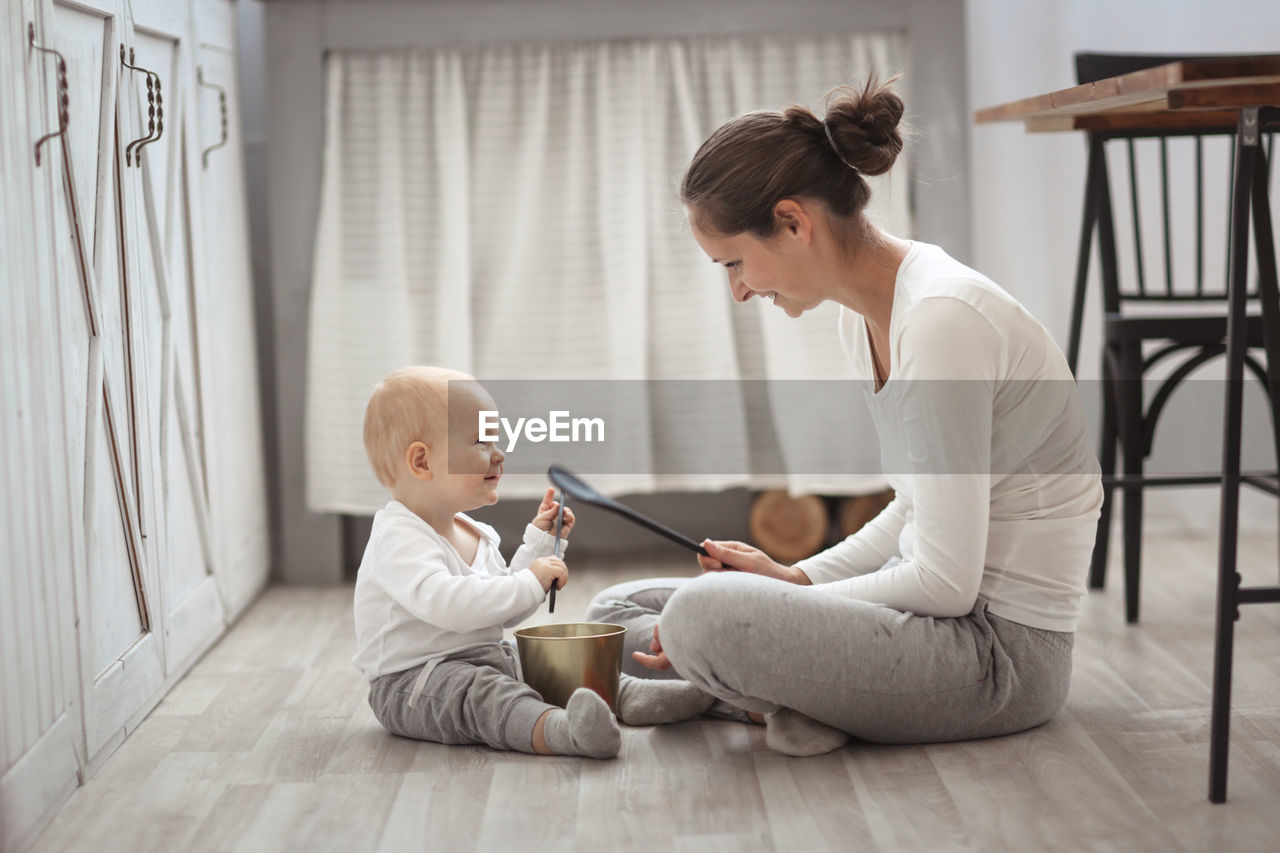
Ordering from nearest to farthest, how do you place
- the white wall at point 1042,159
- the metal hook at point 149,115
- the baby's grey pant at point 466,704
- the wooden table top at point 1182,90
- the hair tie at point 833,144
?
1. the wooden table top at point 1182,90
2. the hair tie at point 833,144
3. the baby's grey pant at point 466,704
4. the metal hook at point 149,115
5. the white wall at point 1042,159

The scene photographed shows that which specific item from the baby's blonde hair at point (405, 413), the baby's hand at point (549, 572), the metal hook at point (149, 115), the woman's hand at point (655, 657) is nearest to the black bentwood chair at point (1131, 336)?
the woman's hand at point (655, 657)

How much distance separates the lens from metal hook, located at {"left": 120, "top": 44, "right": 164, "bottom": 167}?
187cm

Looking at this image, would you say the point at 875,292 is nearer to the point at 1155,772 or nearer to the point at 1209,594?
the point at 1155,772

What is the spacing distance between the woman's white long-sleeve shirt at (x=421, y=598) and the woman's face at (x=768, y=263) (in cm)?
47

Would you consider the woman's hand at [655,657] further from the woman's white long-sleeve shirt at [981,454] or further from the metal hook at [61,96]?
the metal hook at [61,96]

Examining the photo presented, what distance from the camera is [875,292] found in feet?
5.34

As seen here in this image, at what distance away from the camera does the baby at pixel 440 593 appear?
164 centimetres

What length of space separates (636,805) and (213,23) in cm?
170

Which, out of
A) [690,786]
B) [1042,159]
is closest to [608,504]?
[690,786]

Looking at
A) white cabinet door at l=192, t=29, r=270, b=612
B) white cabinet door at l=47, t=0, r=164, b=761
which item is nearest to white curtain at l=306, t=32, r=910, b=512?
white cabinet door at l=192, t=29, r=270, b=612

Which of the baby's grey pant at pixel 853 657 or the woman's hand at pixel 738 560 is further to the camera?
the woman's hand at pixel 738 560

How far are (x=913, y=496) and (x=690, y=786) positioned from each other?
0.44 metres

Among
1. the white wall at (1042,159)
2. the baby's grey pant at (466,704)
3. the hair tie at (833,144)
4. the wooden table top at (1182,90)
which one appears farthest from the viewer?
the white wall at (1042,159)

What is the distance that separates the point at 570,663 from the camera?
168cm
